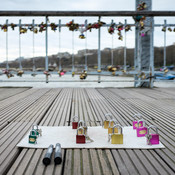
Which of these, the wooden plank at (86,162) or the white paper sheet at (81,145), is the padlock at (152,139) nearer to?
the white paper sheet at (81,145)

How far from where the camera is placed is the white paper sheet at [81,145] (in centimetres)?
211

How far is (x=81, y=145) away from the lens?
2131 mm

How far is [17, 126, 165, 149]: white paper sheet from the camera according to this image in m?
2.11

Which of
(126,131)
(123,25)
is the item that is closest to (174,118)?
(126,131)

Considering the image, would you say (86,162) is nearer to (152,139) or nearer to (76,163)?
(76,163)

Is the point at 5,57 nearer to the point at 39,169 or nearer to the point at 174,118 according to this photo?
the point at 174,118

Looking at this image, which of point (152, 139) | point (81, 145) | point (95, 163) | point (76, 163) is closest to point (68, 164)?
point (76, 163)

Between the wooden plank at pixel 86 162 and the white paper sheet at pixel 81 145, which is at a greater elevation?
the white paper sheet at pixel 81 145

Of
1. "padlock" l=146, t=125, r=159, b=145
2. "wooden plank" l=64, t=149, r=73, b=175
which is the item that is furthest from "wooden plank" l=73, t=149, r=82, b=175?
"padlock" l=146, t=125, r=159, b=145

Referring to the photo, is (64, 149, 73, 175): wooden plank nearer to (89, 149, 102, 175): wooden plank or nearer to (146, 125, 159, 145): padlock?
(89, 149, 102, 175): wooden plank

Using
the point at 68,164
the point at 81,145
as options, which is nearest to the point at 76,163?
the point at 68,164

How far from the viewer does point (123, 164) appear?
1.76m

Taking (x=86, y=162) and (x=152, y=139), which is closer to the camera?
(x=86, y=162)

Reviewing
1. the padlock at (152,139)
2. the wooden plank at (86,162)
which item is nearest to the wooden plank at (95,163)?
the wooden plank at (86,162)
